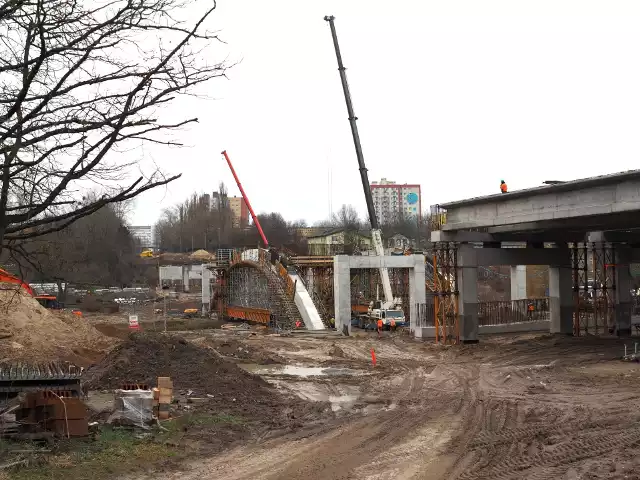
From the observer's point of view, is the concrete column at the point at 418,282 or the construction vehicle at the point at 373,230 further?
the construction vehicle at the point at 373,230

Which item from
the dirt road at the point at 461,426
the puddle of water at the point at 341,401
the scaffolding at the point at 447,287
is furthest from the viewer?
the scaffolding at the point at 447,287

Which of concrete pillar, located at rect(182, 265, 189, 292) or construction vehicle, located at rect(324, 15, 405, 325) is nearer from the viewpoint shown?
construction vehicle, located at rect(324, 15, 405, 325)

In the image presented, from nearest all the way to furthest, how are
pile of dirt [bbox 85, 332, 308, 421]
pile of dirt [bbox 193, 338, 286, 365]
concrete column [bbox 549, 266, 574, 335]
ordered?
pile of dirt [bbox 85, 332, 308, 421], pile of dirt [bbox 193, 338, 286, 365], concrete column [bbox 549, 266, 574, 335]

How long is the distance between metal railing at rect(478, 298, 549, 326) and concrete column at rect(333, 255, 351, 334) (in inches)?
323

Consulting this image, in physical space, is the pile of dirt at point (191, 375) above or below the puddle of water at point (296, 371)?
above

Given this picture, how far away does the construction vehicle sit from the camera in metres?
45.9

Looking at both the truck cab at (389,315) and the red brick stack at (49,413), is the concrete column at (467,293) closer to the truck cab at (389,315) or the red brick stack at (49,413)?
the truck cab at (389,315)

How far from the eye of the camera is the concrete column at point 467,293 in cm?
3294

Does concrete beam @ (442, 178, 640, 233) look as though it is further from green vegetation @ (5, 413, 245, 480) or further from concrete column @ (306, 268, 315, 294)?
concrete column @ (306, 268, 315, 294)

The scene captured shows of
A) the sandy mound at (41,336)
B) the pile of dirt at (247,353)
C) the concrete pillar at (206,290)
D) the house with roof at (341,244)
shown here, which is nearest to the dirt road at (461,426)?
the pile of dirt at (247,353)

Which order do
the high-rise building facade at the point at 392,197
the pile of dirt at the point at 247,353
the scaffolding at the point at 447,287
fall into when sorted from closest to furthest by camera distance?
the pile of dirt at the point at 247,353
the scaffolding at the point at 447,287
the high-rise building facade at the point at 392,197

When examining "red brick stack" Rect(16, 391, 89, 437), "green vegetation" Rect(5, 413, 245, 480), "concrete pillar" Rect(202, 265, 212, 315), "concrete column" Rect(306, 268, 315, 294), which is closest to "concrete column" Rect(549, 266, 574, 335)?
"concrete column" Rect(306, 268, 315, 294)

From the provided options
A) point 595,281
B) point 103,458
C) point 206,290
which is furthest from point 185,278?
point 103,458

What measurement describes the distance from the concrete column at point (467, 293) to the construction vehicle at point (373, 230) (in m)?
12.0
